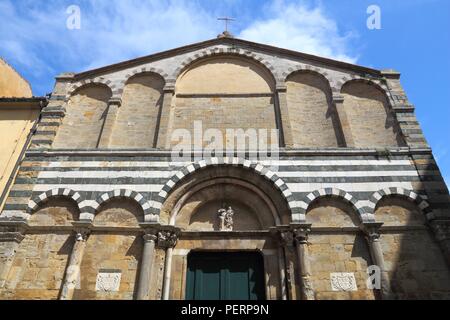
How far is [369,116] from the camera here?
384 inches

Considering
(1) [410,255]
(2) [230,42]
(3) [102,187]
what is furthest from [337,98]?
(3) [102,187]

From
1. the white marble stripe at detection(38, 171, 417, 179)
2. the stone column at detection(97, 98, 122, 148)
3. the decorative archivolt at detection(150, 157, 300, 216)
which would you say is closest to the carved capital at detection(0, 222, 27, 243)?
the white marble stripe at detection(38, 171, 417, 179)

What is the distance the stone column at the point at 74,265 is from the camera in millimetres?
6852

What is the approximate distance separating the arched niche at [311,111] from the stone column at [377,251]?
2.49 m

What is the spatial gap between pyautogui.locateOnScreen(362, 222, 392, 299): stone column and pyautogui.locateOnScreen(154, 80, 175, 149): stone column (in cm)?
526

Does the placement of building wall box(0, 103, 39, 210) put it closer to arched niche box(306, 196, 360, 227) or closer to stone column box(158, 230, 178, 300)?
stone column box(158, 230, 178, 300)

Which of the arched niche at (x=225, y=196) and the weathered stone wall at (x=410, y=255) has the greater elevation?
the arched niche at (x=225, y=196)

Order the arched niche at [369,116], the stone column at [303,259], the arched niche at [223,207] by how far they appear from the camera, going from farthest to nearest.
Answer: the arched niche at [369,116] → the arched niche at [223,207] → the stone column at [303,259]

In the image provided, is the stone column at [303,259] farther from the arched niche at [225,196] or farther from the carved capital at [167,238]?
the carved capital at [167,238]

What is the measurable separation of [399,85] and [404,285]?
19.6 feet

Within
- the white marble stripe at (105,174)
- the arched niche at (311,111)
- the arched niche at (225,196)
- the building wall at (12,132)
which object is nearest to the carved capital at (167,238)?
the arched niche at (225,196)

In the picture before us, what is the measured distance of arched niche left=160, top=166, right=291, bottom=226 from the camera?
8031 mm

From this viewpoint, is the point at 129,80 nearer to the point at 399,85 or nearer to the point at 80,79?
the point at 80,79

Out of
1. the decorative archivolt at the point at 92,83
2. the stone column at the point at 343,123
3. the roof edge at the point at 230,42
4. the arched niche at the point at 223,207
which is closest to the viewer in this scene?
the arched niche at the point at 223,207
